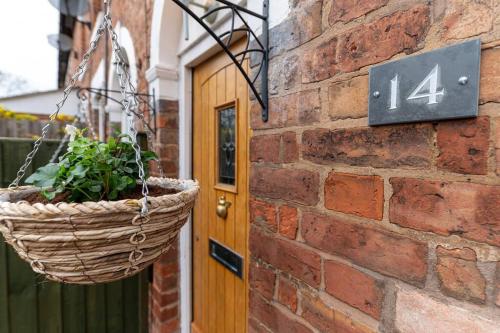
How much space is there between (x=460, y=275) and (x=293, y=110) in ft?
1.67

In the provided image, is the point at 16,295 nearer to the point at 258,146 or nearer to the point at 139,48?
the point at 258,146

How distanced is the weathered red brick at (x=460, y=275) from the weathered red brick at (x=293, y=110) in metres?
0.39

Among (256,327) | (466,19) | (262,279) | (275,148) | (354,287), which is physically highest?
(466,19)

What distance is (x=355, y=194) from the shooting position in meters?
0.62

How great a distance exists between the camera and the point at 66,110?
7.15m

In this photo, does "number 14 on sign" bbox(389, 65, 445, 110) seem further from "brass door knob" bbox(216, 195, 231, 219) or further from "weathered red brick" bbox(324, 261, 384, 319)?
"brass door knob" bbox(216, 195, 231, 219)

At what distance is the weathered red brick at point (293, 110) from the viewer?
71 cm

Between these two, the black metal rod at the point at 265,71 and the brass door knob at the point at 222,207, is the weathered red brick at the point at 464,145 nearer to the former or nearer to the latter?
the black metal rod at the point at 265,71

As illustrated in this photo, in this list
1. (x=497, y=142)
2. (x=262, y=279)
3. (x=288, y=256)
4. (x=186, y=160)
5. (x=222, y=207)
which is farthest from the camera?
(x=186, y=160)

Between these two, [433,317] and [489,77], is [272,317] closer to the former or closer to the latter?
[433,317]

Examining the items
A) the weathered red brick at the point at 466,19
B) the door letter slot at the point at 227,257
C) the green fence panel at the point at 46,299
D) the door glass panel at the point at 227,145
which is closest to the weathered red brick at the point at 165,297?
the green fence panel at the point at 46,299

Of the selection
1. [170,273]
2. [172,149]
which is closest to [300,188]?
[172,149]

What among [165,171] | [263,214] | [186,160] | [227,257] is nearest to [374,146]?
[263,214]

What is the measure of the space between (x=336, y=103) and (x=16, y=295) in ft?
5.71
